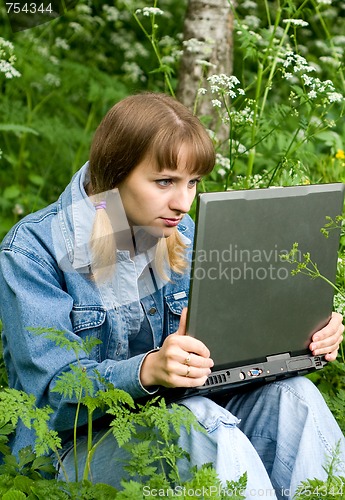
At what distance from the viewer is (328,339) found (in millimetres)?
1948

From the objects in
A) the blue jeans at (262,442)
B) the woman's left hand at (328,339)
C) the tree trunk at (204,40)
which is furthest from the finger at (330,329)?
the tree trunk at (204,40)

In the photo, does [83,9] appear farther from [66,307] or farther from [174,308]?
[66,307]

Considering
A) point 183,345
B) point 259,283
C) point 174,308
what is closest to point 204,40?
point 174,308

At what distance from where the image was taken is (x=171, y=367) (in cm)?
170

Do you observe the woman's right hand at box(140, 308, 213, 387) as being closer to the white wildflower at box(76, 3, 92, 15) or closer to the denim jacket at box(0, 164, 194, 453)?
the denim jacket at box(0, 164, 194, 453)

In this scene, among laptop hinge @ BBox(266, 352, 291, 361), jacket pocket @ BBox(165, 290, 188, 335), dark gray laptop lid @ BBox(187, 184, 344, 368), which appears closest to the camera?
dark gray laptop lid @ BBox(187, 184, 344, 368)

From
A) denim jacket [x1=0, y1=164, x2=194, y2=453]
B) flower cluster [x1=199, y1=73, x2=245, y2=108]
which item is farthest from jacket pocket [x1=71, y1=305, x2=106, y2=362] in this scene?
flower cluster [x1=199, y1=73, x2=245, y2=108]

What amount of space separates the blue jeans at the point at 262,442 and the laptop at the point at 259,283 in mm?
64

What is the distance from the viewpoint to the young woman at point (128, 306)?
1794 millimetres

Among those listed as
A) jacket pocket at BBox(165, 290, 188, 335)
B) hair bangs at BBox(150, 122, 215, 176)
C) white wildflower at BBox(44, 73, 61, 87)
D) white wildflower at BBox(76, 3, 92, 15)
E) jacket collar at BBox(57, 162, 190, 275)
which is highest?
hair bangs at BBox(150, 122, 215, 176)

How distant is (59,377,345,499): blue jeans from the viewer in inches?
68.9

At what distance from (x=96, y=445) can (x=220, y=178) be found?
72.9 inches

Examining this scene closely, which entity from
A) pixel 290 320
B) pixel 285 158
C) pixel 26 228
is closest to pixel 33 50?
pixel 285 158

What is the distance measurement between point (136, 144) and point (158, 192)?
0.11 metres
